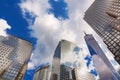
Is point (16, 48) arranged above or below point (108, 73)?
above

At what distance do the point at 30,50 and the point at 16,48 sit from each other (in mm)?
25165

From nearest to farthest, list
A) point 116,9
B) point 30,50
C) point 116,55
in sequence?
1. point 116,55
2. point 116,9
3. point 30,50

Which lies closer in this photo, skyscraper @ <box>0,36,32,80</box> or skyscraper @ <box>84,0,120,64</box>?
skyscraper @ <box>84,0,120,64</box>

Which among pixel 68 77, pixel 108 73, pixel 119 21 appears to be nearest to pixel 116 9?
pixel 119 21

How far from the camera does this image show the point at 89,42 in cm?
19975

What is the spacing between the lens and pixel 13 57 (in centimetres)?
15638

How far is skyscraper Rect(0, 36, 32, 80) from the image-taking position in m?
141

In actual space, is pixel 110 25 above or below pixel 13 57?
below

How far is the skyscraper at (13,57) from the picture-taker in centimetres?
14088

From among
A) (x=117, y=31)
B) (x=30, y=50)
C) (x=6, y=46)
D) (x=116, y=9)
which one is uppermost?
(x=30, y=50)

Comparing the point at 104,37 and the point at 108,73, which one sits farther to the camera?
the point at 108,73

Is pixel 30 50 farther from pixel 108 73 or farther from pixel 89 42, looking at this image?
pixel 108 73

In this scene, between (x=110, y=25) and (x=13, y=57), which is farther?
(x=13, y=57)

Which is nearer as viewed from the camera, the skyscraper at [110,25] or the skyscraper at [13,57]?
the skyscraper at [110,25]
